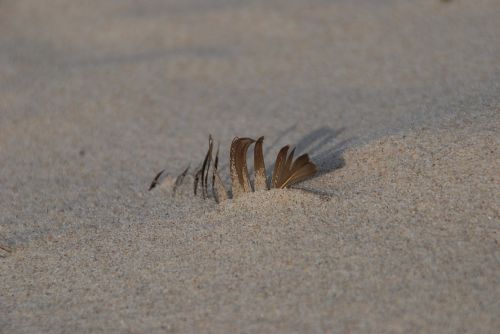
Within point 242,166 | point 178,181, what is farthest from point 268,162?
point 242,166

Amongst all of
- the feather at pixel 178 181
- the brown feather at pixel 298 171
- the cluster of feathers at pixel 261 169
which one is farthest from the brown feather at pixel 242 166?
the feather at pixel 178 181

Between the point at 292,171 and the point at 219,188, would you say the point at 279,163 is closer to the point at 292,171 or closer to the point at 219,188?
the point at 292,171

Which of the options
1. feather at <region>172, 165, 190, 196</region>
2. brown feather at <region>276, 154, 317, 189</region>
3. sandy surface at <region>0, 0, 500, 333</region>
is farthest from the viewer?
feather at <region>172, 165, 190, 196</region>

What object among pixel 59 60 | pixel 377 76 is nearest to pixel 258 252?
pixel 377 76

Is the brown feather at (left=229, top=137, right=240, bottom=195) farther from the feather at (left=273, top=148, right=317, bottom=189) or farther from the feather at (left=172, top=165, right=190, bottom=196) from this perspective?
the feather at (left=172, top=165, right=190, bottom=196)

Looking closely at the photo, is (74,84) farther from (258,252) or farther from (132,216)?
(258,252)

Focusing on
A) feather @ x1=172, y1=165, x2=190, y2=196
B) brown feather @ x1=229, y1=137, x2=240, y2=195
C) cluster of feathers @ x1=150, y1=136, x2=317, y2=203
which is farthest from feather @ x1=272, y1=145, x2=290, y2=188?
feather @ x1=172, y1=165, x2=190, y2=196
